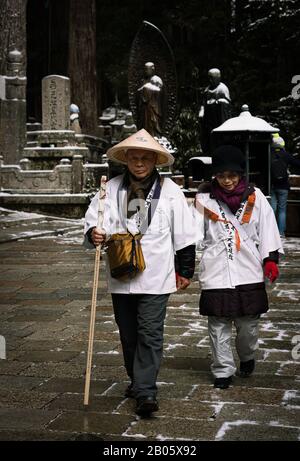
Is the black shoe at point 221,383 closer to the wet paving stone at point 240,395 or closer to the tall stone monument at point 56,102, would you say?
the wet paving stone at point 240,395

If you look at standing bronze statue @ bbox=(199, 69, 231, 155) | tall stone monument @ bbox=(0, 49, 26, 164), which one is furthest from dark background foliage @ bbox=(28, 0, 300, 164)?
tall stone monument @ bbox=(0, 49, 26, 164)

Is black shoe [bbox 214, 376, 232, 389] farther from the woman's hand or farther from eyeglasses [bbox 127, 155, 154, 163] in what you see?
eyeglasses [bbox 127, 155, 154, 163]

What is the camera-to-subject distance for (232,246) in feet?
17.7

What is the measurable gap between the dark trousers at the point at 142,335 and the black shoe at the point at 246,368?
0.88 m

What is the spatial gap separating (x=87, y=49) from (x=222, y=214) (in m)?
26.5

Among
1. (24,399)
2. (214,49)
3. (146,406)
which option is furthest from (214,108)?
(214,49)

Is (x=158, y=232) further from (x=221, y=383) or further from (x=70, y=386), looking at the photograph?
(x=70, y=386)

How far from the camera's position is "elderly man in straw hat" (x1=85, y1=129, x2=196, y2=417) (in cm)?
488

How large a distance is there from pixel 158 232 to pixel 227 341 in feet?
3.08

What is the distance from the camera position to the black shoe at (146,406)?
462cm

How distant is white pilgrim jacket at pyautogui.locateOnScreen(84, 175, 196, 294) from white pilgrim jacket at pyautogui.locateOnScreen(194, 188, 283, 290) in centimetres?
33

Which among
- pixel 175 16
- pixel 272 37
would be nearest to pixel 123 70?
pixel 175 16

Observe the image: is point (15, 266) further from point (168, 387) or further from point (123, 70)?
point (123, 70)

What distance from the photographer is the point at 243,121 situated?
13.5 meters
